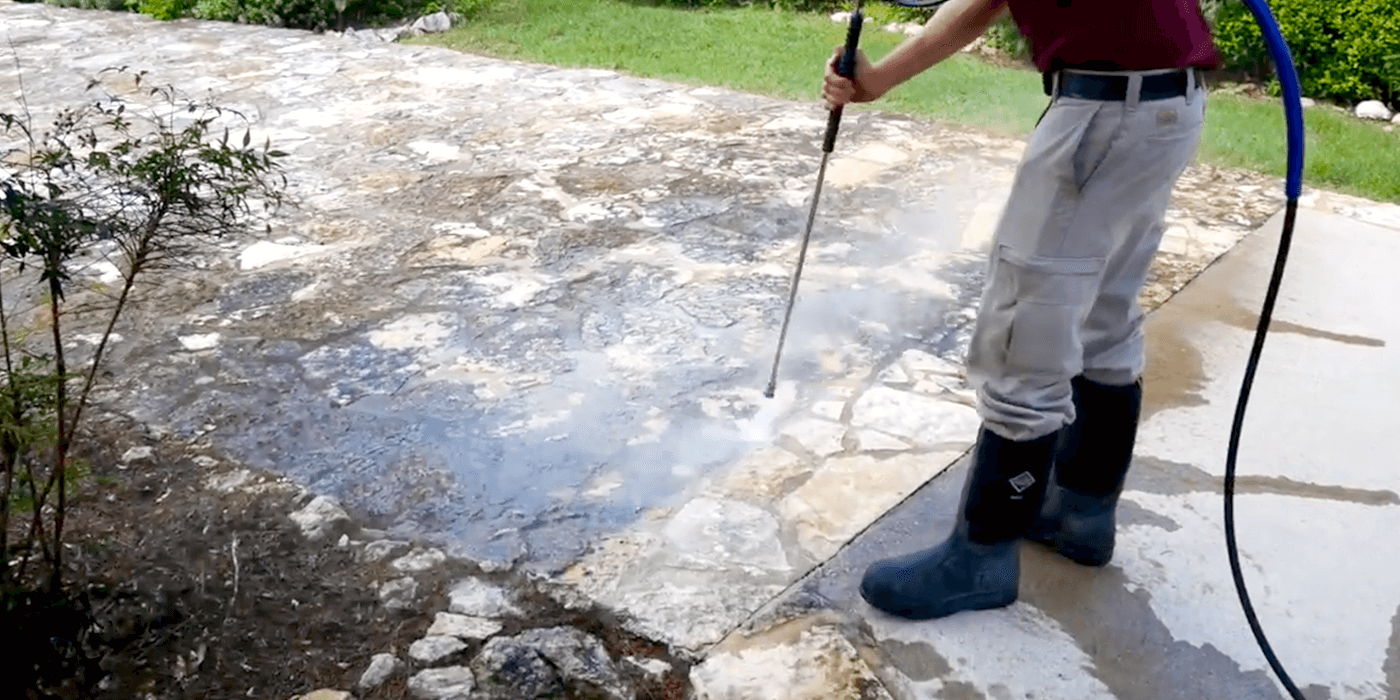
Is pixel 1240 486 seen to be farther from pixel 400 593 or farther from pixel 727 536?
pixel 400 593

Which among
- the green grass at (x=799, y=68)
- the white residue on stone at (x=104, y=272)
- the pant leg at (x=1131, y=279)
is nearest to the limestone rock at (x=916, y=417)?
the pant leg at (x=1131, y=279)

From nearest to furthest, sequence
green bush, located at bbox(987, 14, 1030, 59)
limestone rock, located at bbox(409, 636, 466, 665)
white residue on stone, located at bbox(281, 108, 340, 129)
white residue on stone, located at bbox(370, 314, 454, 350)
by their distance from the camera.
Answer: limestone rock, located at bbox(409, 636, 466, 665) < white residue on stone, located at bbox(370, 314, 454, 350) < white residue on stone, located at bbox(281, 108, 340, 129) < green bush, located at bbox(987, 14, 1030, 59)

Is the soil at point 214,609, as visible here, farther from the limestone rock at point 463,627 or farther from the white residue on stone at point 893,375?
the white residue on stone at point 893,375

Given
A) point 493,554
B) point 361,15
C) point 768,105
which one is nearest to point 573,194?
point 768,105

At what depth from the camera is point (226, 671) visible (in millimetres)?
2002

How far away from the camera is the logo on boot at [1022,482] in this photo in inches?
79.4

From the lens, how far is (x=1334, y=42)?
21.2 ft

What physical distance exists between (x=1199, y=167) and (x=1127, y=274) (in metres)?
3.11

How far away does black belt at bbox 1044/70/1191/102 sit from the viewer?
1814 millimetres

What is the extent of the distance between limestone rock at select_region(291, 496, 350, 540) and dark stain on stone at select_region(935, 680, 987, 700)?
1.21 meters

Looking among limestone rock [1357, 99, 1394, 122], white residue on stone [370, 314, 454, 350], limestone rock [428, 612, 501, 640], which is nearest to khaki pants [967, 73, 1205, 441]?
limestone rock [428, 612, 501, 640]

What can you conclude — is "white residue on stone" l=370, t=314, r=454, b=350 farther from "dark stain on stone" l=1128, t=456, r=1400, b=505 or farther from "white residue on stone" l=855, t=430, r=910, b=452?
"dark stain on stone" l=1128, t=456, r=1400, b=505

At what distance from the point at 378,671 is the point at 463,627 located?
0.17 meters

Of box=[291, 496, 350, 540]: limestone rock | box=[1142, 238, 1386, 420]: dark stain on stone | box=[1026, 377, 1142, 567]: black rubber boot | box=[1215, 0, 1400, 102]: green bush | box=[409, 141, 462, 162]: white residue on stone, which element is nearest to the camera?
box=[1026, 377, 1142, 567]: black rubber boot
